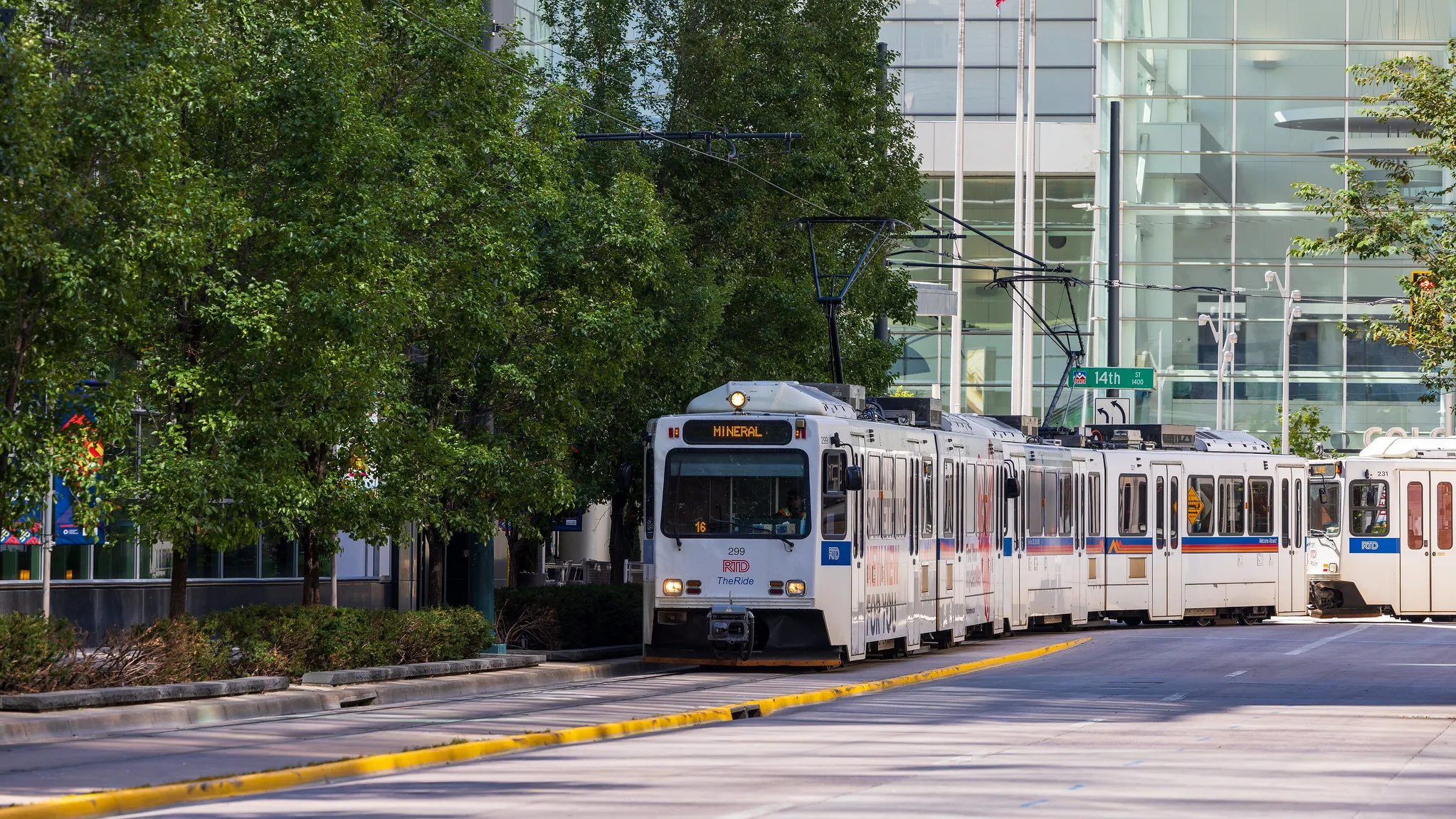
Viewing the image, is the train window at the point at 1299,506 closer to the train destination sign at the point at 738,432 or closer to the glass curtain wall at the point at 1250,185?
the train destination sign at the point at 738,432

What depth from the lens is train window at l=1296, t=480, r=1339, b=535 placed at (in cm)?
4050

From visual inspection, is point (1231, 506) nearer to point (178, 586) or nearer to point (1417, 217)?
point (1417, 217)

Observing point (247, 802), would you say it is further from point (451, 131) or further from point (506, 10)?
point (506, 10)

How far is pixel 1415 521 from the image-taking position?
131 feet

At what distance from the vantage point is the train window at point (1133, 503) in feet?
123

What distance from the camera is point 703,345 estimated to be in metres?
28.1

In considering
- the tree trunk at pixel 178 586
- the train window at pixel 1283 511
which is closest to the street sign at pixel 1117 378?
the train window at pixel 1283 511

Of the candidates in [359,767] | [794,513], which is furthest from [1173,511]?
[359,767]

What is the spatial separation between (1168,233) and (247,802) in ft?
186

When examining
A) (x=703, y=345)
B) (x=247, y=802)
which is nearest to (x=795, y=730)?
(x=247, y=802)

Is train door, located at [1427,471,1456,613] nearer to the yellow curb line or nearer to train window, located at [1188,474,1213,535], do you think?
train window, located at [1188,474,1213,535]

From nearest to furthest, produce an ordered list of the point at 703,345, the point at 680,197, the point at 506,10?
the point at 703,345 < the point at 680,197 < the point at 506,10

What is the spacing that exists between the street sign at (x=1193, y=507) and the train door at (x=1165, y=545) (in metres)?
0.24

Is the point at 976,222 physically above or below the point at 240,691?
above
